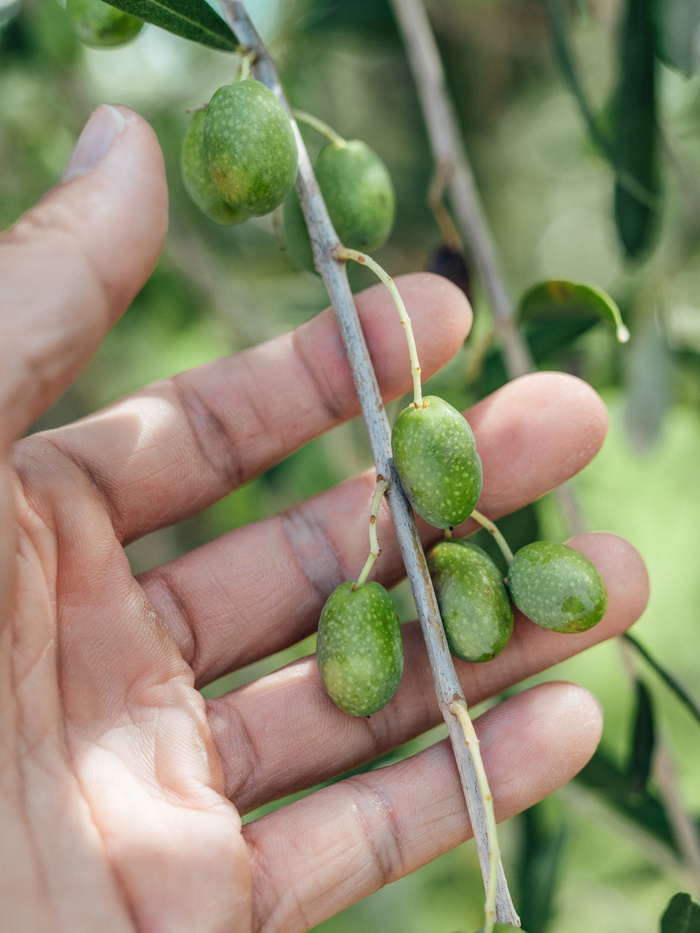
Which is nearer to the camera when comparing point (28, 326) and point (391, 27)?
point (28, 326)

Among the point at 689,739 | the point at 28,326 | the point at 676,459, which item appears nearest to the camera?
the point at 28,326

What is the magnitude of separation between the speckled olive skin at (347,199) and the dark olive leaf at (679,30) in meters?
0.63

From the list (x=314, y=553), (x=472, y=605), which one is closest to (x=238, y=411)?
(x=314, y=553)

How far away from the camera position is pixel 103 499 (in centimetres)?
150

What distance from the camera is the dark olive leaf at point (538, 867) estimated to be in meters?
1.95

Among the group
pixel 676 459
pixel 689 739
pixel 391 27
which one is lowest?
pixel 689 739

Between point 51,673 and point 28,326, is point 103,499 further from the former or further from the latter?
point 28,326

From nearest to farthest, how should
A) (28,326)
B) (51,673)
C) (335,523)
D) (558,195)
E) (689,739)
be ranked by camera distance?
(28,326), (51,673), (335,523), (689,739), (558,195)

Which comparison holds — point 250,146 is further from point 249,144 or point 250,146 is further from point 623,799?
point 623,799

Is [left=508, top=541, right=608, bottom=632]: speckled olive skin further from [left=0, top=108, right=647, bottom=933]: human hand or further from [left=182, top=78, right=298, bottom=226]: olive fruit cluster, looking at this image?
[left=182, top=78, right=298, bottom=226]: olive fruit cluster

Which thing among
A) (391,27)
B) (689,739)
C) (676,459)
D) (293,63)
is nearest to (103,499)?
(391,27)

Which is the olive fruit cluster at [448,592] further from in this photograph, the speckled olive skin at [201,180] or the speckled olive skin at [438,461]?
the speckled olive skin at [201,180]

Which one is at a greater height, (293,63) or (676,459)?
(293,63)

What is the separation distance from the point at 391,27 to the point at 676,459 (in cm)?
286
